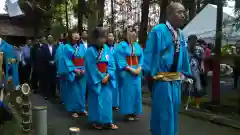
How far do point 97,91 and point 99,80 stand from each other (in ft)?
0.67

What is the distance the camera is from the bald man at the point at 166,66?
4.12 meters

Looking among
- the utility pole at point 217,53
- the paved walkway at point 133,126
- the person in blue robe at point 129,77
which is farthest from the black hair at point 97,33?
the utility pole at point 217,53

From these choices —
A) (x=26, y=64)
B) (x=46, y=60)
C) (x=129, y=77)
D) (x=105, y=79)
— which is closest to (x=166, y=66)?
(x=105, y=79)

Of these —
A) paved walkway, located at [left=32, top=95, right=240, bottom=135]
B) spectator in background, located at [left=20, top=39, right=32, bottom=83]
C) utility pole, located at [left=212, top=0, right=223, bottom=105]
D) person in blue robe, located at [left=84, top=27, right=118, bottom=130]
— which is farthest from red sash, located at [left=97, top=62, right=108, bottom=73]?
spectator in background, located at [left=20, top=39, right=32, bottom=83]

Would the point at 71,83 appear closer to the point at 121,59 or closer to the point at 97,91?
the point at 121,59

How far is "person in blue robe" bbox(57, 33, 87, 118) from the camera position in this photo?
7.43 m

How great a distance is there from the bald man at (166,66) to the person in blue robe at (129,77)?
2570mm

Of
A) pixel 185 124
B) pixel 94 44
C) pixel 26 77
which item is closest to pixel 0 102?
pixel 94 44

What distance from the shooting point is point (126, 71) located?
6.82 meters

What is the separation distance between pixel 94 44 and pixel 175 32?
7.62 ft

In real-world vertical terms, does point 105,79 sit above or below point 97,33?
below

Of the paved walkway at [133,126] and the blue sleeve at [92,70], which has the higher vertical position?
the blue sleeve at [92,70]

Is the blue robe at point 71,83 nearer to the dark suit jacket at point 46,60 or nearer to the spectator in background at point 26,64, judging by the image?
the dark suit jacket at point 46,60

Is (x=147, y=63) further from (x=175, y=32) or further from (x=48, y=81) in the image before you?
(x=48, y=81)
